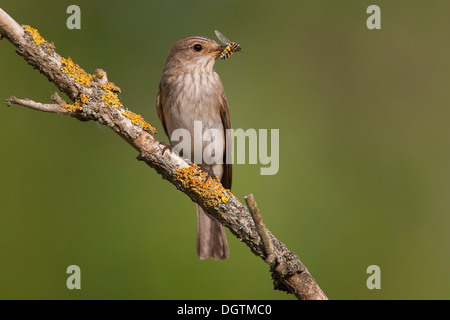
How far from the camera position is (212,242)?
475 cm

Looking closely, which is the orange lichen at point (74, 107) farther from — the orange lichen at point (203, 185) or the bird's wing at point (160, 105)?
the bird's wing at point (160, 105)

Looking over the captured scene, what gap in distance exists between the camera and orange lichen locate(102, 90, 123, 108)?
3.38 meters

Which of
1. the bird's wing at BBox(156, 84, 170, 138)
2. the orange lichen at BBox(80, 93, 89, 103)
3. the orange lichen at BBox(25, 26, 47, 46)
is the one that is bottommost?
the orange lichen at BBox(80, 93, 89, 103)

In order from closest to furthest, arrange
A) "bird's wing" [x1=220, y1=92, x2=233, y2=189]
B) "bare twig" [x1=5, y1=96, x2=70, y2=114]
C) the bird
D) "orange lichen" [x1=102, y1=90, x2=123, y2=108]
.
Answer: "bare twig" [x1=5, y1=96, x2=70, y2=114] < "orange lichen" [x1=102, y1=90, x2=123, y2=108] < the bird < "bird's wing" [x1=220, y1=92, x2=233, y2=189]

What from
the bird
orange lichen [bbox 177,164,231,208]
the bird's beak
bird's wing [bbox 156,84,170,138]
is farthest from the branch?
the bird's beak

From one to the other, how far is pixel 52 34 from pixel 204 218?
2.50m

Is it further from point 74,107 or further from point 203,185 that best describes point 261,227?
point 74,107

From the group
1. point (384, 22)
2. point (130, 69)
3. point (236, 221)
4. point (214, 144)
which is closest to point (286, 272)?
point (236, 221)

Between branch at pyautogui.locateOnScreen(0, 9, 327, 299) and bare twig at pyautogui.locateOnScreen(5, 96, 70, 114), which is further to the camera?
branch at pyautogui.locateOnScreen(0, 9, 327, 299)

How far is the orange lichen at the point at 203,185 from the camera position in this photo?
3.40 metres

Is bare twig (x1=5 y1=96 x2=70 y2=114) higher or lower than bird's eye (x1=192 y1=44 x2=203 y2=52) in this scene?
lower

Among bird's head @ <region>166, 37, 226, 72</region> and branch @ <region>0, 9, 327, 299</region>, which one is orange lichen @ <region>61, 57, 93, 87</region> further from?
bird's head @ <region>166, 37, 226, 72</region>

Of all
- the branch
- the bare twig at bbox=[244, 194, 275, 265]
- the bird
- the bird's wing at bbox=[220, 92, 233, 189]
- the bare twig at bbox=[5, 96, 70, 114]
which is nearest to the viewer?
the bare twig at bbox=[244, 194, 275, 265]

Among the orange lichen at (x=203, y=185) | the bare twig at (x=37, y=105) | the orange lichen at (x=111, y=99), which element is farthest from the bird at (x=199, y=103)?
the bare twig at (x=37, y=105)
